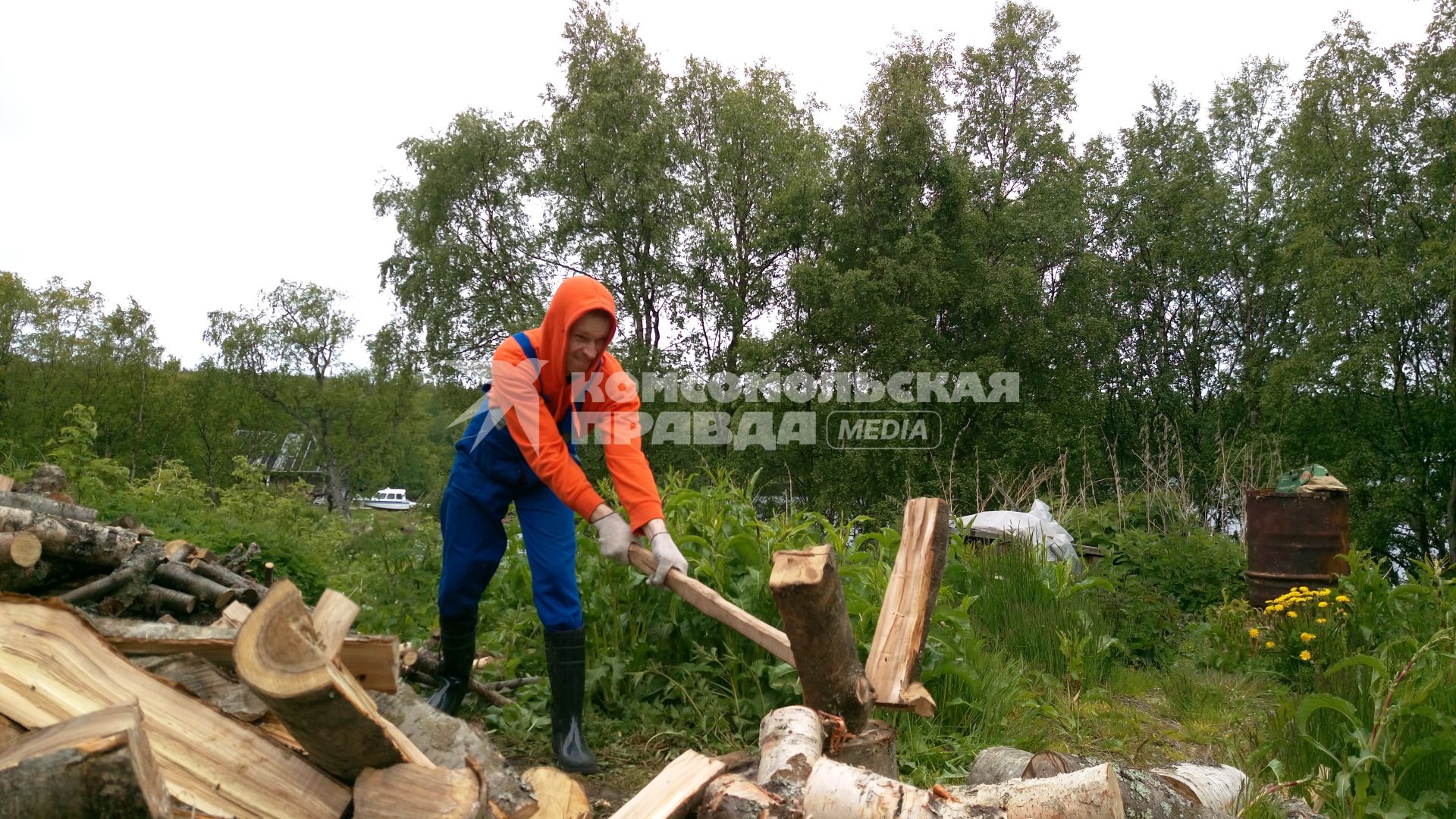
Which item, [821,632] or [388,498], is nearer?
[821,632]

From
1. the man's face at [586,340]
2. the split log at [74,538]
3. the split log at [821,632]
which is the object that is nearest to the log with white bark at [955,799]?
the split log at [821,632]

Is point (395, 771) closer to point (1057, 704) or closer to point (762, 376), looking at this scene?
point (1057, 704)

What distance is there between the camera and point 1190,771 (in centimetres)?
278

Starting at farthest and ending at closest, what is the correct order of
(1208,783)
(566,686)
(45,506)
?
1. (45,506)
2. (566,686)
3. (1208,783)

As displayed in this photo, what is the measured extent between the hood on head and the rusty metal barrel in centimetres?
524

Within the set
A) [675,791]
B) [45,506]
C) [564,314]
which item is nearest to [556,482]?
[564,314]

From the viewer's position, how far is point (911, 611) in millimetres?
3148

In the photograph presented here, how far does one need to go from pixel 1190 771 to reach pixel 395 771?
220 centimetres

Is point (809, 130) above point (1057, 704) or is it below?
above

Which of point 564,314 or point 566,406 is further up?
point 564,314

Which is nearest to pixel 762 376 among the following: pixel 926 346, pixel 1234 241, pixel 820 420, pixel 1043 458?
pixel 820 420

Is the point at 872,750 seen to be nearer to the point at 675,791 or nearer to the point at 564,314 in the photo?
the point at 675,791

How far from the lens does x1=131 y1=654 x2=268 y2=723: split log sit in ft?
8.44

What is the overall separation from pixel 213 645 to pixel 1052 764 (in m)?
2.35
